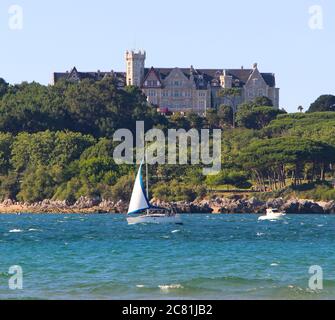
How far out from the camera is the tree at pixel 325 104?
603ft

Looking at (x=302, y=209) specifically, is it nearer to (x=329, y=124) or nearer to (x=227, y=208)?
(x=227, y=208)

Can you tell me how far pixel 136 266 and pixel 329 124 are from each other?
10208cm

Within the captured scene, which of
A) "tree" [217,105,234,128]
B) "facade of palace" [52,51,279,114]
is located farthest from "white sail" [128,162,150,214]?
"facade of palace" [52,51,279,114]

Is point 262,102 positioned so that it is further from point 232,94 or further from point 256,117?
point 256,117

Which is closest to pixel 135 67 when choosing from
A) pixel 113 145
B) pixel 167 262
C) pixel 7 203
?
pixel 113 145

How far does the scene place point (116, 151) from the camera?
14600cm

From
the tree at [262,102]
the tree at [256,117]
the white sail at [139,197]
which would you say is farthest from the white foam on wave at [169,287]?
the tree at [262,102]

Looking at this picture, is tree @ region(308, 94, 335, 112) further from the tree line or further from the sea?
the sea

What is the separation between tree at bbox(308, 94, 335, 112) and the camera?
603 feet

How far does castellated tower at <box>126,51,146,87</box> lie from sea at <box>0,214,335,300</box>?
317 ft

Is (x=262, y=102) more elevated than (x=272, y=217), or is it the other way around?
(x=262, y=102)

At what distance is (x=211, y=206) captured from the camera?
128375 millimetres

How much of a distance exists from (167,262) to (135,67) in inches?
5371
